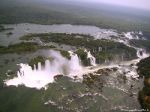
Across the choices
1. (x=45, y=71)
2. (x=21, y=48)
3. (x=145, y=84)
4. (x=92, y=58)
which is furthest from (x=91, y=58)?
(x=21, y=48)

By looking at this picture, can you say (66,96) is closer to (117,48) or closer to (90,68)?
(90,68)

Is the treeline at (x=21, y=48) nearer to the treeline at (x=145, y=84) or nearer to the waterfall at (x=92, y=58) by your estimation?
the waterfall at (x=92, y=58)

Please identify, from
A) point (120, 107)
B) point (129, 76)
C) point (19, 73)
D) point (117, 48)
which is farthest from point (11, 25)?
point (120, 107)

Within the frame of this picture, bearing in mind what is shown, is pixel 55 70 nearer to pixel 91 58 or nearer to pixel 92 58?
pixel 91 58

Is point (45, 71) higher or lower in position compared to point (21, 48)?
lower

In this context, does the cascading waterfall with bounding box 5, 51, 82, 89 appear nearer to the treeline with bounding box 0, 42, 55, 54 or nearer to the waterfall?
the waterfall

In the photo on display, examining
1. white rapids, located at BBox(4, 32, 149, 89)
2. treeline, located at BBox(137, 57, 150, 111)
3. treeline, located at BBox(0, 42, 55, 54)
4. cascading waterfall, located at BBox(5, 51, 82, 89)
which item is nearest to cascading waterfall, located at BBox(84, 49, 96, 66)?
white rapids, located at BBox(4, 32, 149, 89)

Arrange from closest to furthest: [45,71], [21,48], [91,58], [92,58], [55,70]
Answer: [45,71]
[55,70]
[91,58]
[92,58]
[21,48]

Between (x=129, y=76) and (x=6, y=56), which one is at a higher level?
(x=6, y=56)

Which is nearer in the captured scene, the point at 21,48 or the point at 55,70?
the point at 55,70

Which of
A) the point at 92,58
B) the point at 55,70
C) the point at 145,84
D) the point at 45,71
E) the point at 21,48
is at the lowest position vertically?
the point at 145,84

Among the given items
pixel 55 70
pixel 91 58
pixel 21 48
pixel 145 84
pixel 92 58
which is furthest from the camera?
pixel 21 48
